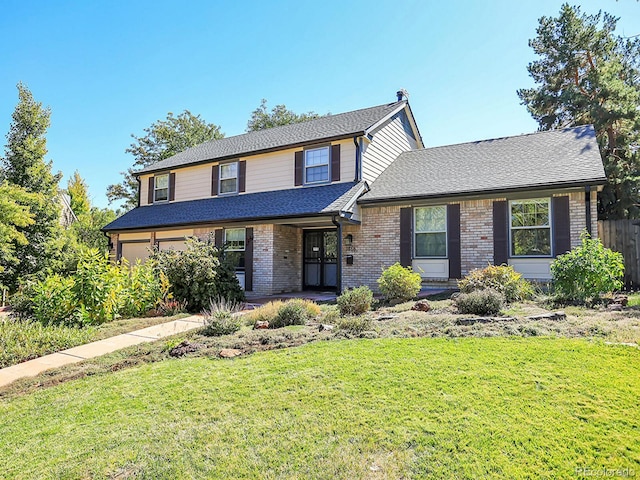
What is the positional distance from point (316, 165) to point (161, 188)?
28.0ft

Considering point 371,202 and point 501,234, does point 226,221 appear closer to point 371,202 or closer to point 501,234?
point 371,202

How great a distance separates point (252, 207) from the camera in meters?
13.6

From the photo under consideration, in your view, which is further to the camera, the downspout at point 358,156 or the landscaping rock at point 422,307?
the downspout at point 358,156

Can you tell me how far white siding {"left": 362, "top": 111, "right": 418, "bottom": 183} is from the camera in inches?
526

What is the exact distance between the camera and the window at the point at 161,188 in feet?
58.6

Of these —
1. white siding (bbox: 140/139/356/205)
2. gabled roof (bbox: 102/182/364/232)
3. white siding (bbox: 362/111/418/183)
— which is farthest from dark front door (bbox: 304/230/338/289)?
white siding (bbox: 362/111/418/183)

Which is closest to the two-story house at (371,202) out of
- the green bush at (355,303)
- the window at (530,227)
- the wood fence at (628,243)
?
the window at (530,227)

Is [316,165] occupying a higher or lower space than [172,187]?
higher

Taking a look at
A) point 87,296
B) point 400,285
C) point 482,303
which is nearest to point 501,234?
point 400,285

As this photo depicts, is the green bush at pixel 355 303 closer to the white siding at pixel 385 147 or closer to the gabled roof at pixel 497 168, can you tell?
the gabled roof at pixel 497 168

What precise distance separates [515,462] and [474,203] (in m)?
9.29

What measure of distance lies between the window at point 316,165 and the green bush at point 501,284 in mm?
6708

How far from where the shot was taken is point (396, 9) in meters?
11.0

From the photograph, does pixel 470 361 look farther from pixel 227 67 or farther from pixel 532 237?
pixel 227 67
